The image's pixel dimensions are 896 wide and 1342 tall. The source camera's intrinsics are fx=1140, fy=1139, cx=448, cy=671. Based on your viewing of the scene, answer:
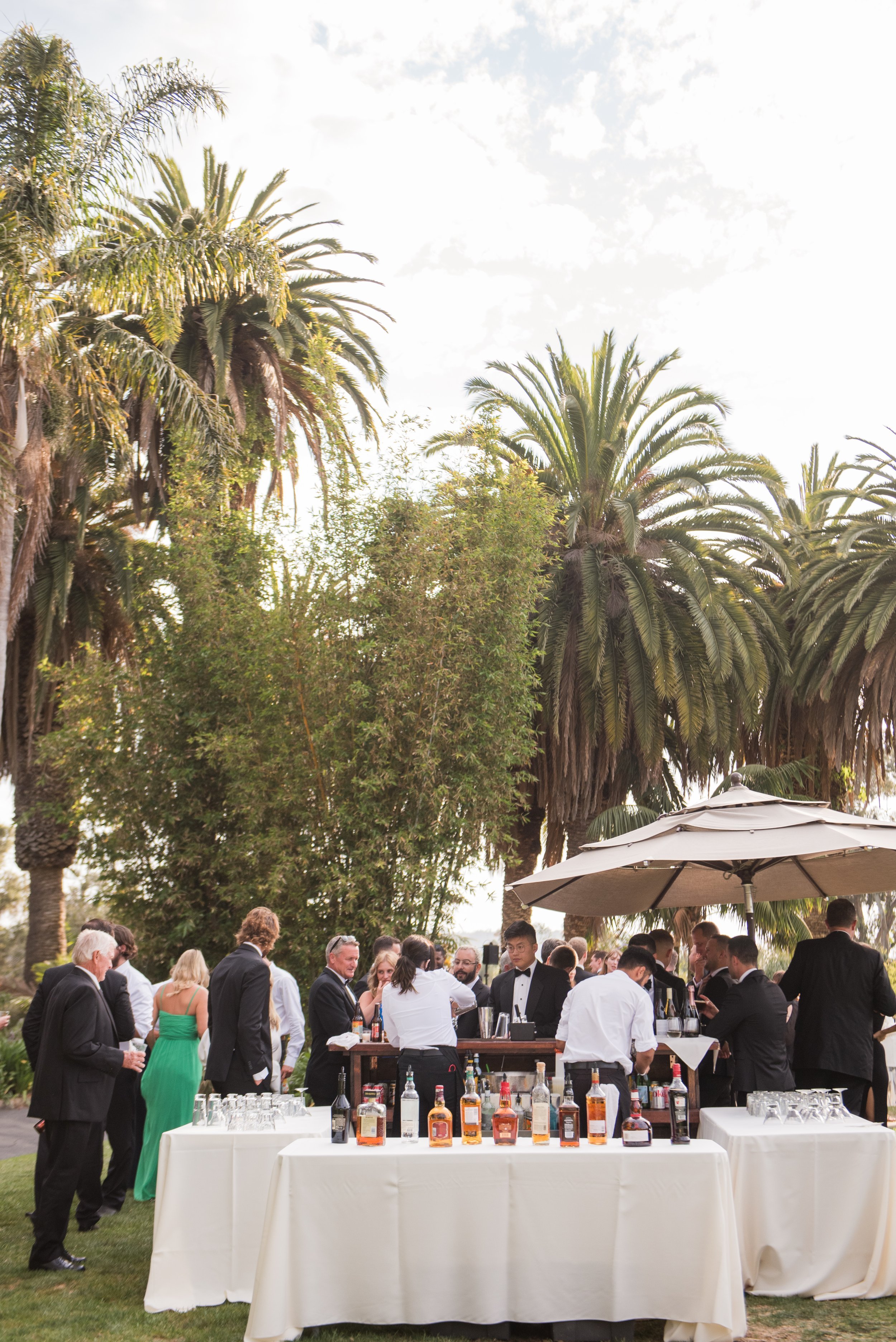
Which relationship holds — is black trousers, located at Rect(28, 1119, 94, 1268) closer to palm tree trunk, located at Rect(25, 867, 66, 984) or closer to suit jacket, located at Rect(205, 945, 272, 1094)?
suit jacket, located at Rect(205, 945, 272, 1094)

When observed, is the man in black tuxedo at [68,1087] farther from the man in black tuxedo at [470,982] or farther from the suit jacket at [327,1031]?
the man in black tuxedo at [470,982]

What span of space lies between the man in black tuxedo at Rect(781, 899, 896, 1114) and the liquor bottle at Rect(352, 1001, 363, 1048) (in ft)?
8.85

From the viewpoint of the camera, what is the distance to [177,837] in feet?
42.9

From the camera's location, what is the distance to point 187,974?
23.0 feet

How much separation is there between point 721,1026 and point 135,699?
9.01 m

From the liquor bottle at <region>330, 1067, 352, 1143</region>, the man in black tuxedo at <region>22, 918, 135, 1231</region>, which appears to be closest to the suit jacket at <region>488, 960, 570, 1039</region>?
the liquor bottle at <region>330, 1067, 352, 1143</region>

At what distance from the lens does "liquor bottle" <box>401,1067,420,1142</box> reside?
5328 millimetres

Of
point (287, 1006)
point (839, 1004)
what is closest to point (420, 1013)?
point (287, 1006)

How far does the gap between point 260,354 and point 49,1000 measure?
561 inches

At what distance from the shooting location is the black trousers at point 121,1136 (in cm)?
765

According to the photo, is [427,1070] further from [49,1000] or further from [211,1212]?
[49,1000]

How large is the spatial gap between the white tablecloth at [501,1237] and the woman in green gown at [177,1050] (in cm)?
223

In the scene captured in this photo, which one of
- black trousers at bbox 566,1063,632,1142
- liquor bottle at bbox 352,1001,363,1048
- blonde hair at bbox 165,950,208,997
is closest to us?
black trousers at bbox 566,1063,632,1142

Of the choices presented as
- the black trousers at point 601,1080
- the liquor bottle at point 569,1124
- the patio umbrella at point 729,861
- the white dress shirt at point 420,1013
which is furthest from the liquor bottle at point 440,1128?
the patio umbrella at point 729,861
